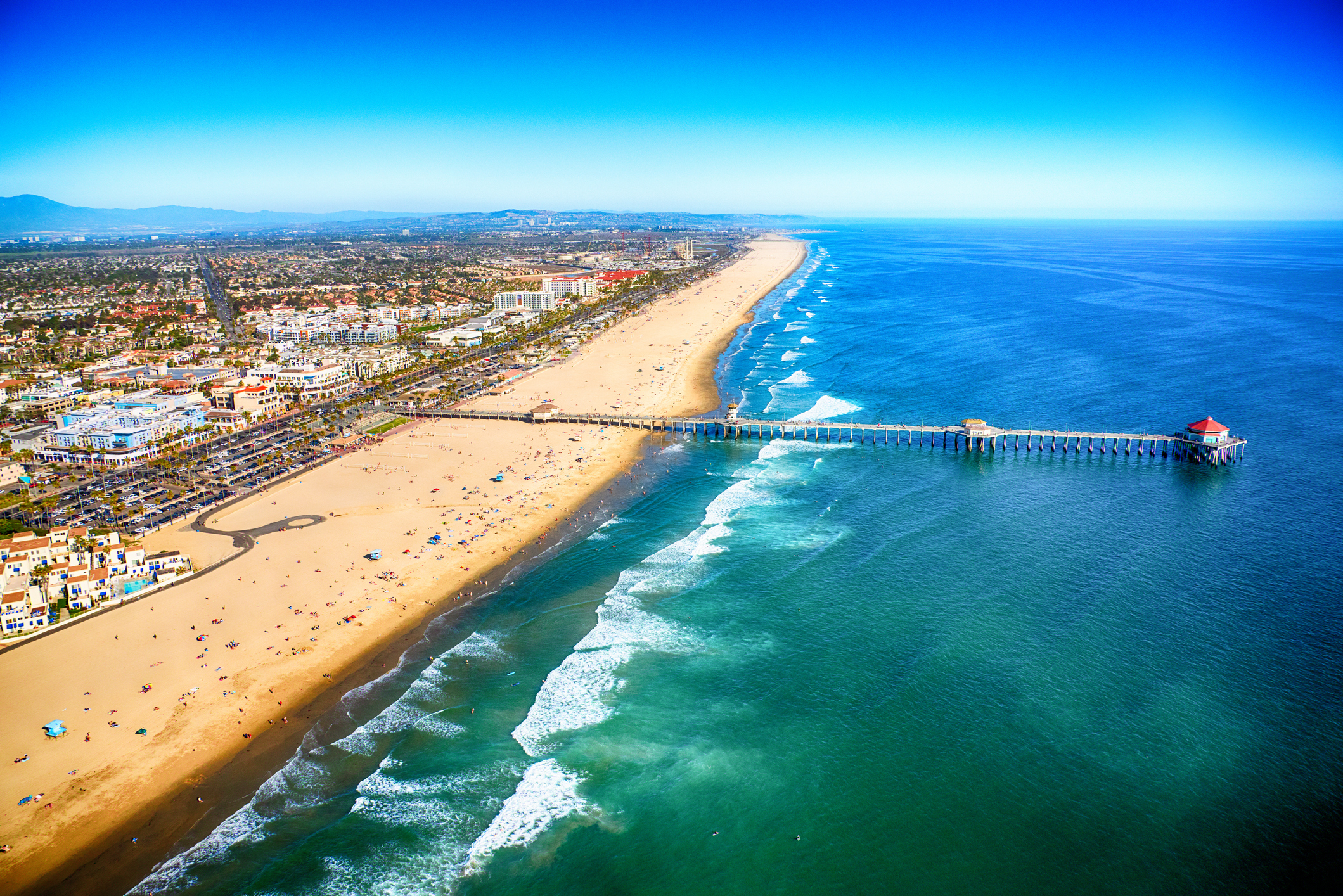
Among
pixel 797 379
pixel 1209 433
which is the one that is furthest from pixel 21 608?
pixel 1209 433

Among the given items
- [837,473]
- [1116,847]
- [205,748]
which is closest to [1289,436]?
[837,473]

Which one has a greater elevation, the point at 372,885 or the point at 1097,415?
the point at 1097,415

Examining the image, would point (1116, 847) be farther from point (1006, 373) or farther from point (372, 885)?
point (1006, 373)

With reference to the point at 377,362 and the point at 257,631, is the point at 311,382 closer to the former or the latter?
the point at 377,362

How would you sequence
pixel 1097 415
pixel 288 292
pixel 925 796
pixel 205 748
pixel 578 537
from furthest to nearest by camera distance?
pixel 288 292
pixel 1097 415
pixel 578 537
pixel 205 748
pixel 925 796

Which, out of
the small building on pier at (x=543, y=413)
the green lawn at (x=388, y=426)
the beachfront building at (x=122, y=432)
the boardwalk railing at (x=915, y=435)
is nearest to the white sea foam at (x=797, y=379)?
the boardwalk railing at (x=915, y=435)

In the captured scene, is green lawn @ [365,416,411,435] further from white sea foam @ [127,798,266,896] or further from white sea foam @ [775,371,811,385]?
white sea foam @ [127,798,266,896]

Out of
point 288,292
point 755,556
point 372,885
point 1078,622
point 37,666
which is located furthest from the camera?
point 288,292
